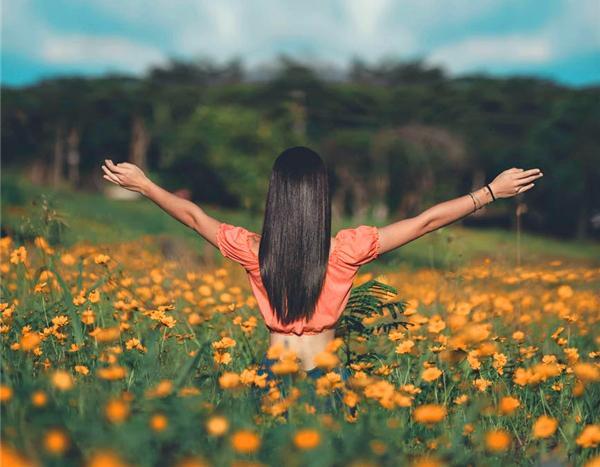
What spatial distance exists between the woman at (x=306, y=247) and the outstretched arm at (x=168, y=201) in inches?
2.2

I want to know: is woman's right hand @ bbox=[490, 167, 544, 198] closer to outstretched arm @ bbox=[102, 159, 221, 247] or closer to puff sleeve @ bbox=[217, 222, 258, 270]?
puff sleeve @ bbox=[217, 222, 258, 270]

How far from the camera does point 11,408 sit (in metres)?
1.69

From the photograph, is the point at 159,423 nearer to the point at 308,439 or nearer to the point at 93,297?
the point at 308,439

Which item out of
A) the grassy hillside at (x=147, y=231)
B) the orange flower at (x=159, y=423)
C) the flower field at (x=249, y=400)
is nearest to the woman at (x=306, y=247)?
the flower field at (x=249, y=400)

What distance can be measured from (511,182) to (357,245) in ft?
2.22

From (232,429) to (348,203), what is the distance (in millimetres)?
31086

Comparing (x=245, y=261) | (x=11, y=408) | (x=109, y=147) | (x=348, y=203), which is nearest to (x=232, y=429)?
(x=11, y=408)

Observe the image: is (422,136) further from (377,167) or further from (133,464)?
(133,464)

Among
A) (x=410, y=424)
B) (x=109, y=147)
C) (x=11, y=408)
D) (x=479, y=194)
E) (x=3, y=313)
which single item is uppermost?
(x=109, y=147)

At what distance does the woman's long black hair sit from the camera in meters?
2.50

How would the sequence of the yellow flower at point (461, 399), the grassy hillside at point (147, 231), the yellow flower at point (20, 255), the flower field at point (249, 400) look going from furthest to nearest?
the grassy hillside at point (147, 231) < the yellow flower at point (20, 255) < the yellow flower at point (461, 399) < the flower field at point (249, 400)

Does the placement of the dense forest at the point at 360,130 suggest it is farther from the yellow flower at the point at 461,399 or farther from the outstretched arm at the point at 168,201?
the yellow flower at the point at 461,399

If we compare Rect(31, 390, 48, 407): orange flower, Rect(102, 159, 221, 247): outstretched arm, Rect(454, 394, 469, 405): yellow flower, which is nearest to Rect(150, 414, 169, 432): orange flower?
Rect(31, 390, 48, 407): orange flower

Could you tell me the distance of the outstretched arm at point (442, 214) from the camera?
2.63m
